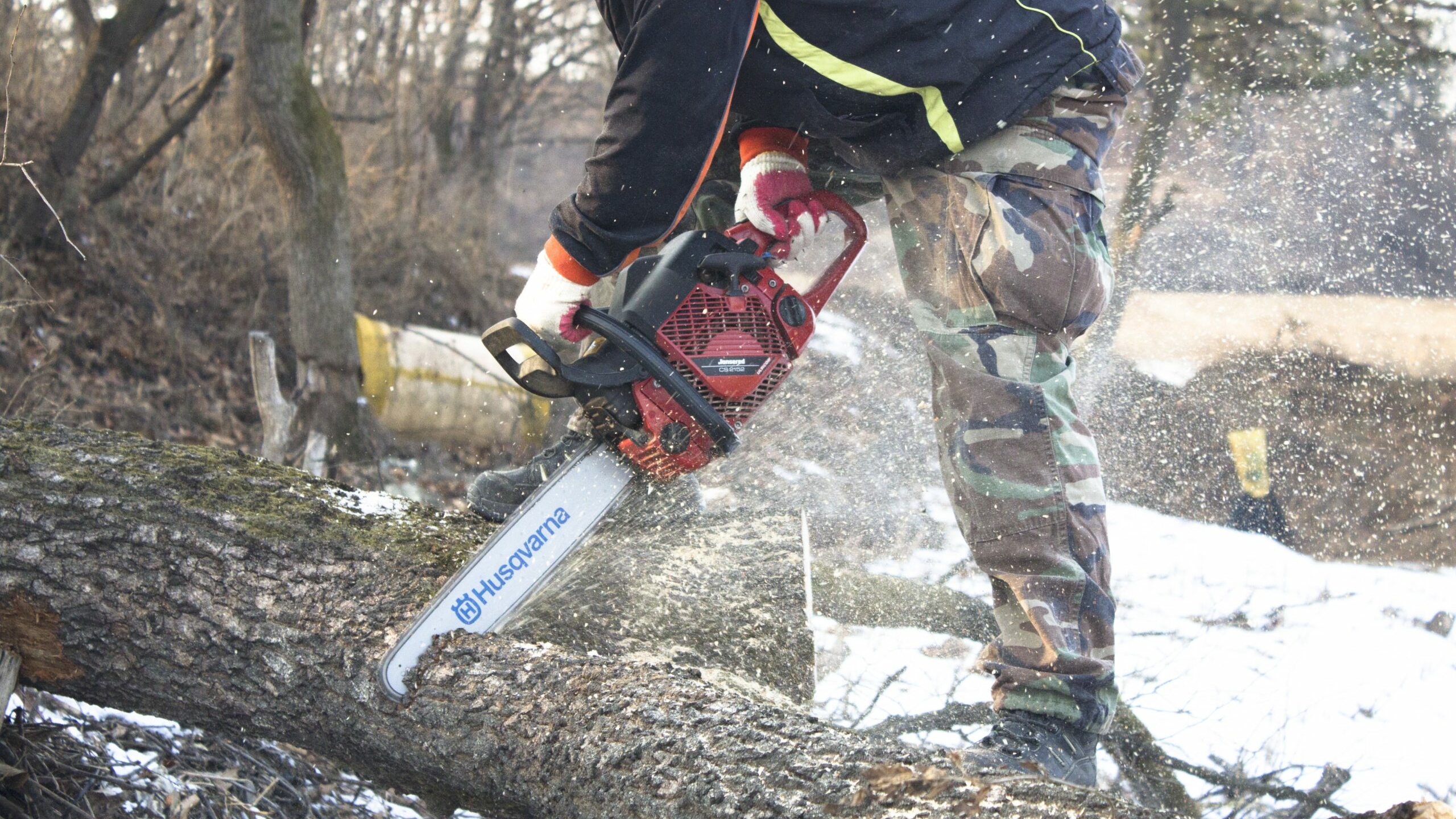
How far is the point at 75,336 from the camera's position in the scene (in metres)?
4.88

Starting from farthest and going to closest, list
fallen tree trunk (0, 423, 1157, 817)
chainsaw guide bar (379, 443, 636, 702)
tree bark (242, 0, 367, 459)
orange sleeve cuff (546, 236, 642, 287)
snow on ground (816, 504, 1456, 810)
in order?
tree bark (242, 0, 367, 459)
snow on ground (816, 504, 1456, 810)
orange sleeve cuff (546, 236, 642, 287)
chainsaw guide bar (379, 443, 636, 702)
fallen tree trunk (0, 423, 1157, 817)

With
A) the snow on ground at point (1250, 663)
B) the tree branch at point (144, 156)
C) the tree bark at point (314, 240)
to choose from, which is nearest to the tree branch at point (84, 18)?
the tree branch at point (144, 156)

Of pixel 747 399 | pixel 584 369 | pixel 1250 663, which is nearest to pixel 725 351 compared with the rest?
pixel 747 399

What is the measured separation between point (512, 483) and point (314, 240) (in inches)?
113

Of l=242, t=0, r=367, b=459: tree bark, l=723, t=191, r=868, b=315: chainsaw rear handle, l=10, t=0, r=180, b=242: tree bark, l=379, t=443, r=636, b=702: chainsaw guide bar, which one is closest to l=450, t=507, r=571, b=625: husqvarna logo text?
l=379, t=443, r=636, b=702: chainsaw guide bar

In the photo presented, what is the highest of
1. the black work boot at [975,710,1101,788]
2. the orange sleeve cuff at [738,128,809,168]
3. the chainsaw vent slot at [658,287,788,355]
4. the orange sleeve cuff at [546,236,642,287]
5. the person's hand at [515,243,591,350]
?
the orange sleeve cuff at [738,128,809,168]

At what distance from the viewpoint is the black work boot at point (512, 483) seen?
2.17m

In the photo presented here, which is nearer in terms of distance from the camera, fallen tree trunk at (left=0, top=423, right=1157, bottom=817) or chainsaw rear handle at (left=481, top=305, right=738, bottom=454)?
fallen tree trunk at (left=0, top=423, right=1157, bottom=817)

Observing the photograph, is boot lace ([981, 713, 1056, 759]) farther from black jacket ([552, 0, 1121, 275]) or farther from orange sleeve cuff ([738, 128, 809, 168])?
orange sleeve cuff ([738, 128, 809, 168])

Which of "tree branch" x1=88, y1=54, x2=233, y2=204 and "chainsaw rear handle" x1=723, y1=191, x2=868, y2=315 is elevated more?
"tree branch" x1=88, y1=54, x2=233, y2=204

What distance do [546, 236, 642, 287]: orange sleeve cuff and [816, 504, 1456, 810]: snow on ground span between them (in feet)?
4.00

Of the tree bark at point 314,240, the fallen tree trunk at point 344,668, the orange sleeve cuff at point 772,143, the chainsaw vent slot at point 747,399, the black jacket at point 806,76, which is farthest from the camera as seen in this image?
the tree bark at point 314,240

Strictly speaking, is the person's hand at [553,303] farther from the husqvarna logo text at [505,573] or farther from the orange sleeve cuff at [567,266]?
the husqvarna logo text at [505,573]

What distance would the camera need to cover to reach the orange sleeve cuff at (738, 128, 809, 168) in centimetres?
211
